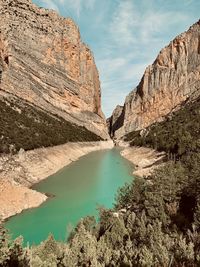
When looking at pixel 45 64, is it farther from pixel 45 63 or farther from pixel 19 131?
pixel 19 131

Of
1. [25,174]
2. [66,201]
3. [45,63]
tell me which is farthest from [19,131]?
[45,63]

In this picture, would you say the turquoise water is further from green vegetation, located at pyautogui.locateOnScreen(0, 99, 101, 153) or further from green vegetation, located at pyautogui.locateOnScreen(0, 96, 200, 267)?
green vegetation, located at pyautogui.locateOnScreen(0, 99, 101, 153)

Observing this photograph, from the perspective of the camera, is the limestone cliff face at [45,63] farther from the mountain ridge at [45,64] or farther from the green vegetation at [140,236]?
the green vegetation at [140,236]

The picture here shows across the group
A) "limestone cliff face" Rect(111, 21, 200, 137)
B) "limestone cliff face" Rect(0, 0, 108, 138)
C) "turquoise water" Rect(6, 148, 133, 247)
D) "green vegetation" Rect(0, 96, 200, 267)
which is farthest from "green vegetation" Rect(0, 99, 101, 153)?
"limestone cliff face" Rect(111, 21, 200, 137)

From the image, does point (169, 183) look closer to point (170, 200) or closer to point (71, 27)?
point (170, 200)

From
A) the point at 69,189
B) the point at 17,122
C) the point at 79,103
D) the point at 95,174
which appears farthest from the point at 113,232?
the point at 79,103
